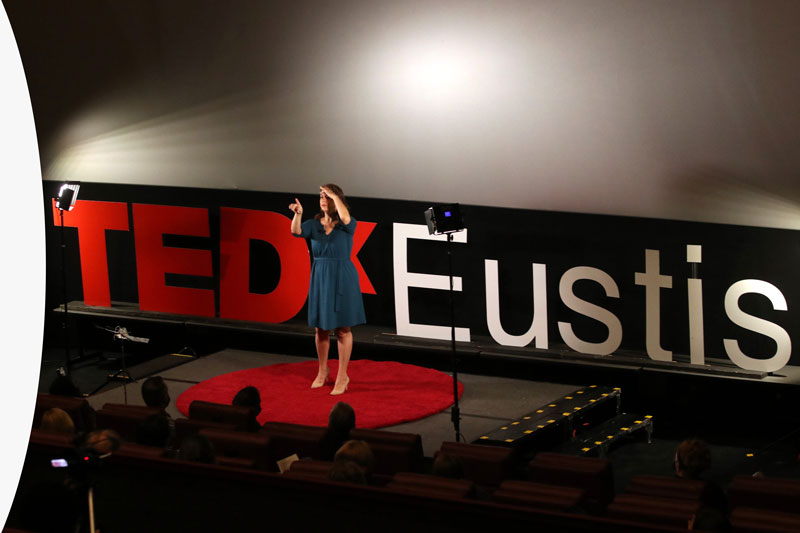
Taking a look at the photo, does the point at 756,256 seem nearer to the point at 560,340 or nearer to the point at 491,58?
the point at 560,340

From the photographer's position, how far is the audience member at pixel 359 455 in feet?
14.3

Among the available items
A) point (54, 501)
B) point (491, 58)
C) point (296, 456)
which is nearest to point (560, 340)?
point (491, 58)

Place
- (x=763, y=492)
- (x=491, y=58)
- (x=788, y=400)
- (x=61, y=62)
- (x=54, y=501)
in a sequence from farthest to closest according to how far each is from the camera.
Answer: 1. (x=61, y=62)
2. (x=491, y=58)
3. (x=788, y=400)
4. (x=763, y=492)
5. (x=54, y=501)

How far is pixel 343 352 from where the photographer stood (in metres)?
7.19

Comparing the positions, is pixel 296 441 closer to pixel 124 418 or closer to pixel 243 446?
pixel 243 446

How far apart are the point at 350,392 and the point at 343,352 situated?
1.31ft

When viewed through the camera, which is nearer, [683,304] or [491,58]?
[683,304]

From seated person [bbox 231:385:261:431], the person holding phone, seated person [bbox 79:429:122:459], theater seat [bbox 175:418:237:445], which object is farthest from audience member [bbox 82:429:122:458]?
the person holding phone

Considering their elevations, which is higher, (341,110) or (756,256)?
(341,110)

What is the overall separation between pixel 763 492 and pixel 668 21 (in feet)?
12.8

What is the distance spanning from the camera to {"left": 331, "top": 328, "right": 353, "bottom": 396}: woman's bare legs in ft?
23.5

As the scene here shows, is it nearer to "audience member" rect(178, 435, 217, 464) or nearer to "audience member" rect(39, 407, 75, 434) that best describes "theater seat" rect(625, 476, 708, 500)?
"audience member" rect(178, 435, 217, 464)

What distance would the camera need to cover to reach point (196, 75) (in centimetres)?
898

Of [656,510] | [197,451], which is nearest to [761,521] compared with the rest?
[656,510]
